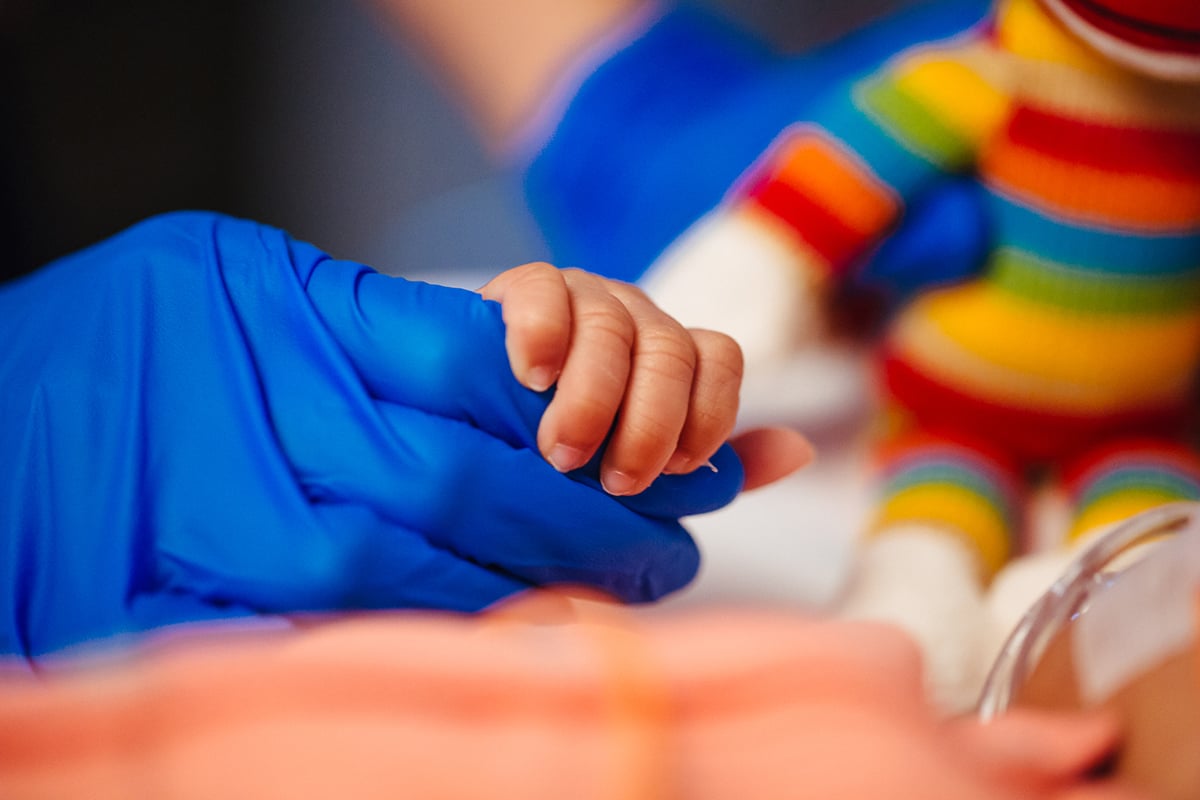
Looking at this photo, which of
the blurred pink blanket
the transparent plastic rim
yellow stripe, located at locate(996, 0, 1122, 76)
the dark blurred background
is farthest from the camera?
the dark blurred background

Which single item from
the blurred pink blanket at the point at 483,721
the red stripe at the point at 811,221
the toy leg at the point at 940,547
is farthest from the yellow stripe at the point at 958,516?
the blurred pink blanket at the point at 483,721

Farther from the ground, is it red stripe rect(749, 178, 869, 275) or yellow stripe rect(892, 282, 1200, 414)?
red stripe rect(749, 178, 869, 275)

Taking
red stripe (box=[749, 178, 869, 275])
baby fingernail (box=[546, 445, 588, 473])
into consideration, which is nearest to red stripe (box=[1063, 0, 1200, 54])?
red stripe (box=[749, 178, 869, 275])

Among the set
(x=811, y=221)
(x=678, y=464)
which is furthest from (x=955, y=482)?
(x=678, y=464)

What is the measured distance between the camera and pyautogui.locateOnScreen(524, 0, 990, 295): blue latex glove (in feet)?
1.97

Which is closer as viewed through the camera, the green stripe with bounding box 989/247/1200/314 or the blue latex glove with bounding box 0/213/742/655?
the blue latex glove with bounding box 0/213/742/655

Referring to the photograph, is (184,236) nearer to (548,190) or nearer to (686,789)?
(686,789)

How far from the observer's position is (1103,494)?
18.2 inches

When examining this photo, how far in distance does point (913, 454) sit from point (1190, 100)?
0.18 m

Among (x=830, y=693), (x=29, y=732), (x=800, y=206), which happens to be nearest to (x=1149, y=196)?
(x=800, y=206)

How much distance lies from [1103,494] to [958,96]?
0.18 m

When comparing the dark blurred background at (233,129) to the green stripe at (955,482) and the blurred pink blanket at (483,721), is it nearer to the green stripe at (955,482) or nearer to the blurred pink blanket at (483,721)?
the green stripe at (955,482)

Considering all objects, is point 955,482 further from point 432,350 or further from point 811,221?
point 432,350

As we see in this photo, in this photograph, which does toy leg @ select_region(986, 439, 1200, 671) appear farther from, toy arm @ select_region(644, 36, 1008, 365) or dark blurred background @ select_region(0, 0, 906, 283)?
dark blurred background @ select_region(0, 0, 906, 283)
